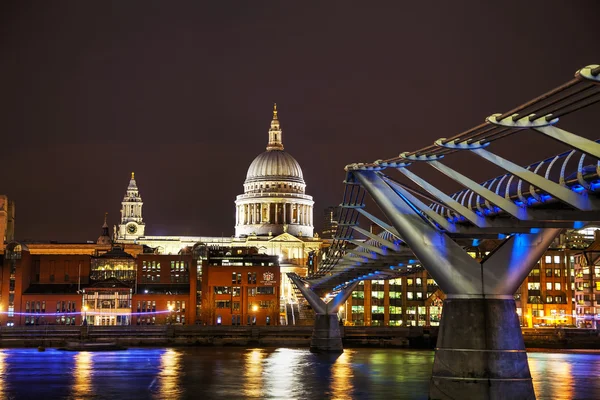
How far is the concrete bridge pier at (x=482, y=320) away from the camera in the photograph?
34719 millimetres

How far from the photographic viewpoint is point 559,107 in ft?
74.3

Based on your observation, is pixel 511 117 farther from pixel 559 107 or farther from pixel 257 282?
pixel 257 282

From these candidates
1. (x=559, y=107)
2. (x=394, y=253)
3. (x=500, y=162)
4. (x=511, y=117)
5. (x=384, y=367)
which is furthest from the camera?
(x=384, y=367)

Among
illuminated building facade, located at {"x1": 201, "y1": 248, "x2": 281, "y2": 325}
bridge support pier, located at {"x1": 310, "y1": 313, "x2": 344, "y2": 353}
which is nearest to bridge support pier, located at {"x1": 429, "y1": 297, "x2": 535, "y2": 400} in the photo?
bridge support pier, located at {"x1": 310, "y1": 313, "x2": 344, "y2": 353}

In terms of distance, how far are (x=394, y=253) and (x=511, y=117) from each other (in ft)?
106

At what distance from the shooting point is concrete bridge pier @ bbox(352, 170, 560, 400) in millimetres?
34719

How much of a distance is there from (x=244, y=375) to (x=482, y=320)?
31.3 m

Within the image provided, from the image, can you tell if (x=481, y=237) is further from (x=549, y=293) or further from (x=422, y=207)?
(x=549, y=293)

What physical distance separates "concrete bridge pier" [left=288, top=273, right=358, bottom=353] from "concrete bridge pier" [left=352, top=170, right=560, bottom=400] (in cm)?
5133

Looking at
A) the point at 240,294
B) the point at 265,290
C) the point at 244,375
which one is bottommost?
the point at 244,375

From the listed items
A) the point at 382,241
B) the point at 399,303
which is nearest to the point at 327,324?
the point at 382,241

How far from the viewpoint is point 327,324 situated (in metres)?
91.6

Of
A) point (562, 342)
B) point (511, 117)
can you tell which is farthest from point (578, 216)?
point (562, 342)

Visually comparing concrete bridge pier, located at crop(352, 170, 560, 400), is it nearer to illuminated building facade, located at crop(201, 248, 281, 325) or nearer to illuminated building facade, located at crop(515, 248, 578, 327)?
illuminated building facade, located at crop(201, 248, 281, 325)
